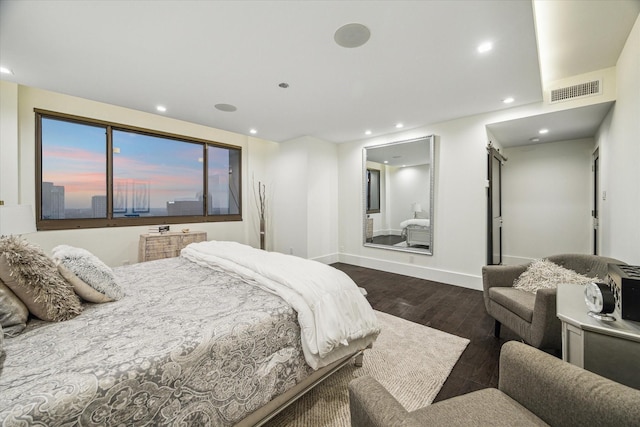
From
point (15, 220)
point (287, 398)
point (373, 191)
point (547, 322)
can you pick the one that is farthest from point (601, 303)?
point (373, 191)

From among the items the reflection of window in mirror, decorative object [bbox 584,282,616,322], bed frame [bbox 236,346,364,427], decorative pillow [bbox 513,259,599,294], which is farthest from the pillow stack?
the reflection of window in mirror

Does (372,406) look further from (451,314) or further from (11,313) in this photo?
(451,314)

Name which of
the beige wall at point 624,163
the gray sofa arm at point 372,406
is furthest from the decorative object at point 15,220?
the beige wall at point 624,163

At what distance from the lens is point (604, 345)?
1.08 meters

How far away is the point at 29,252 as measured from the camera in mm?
1340

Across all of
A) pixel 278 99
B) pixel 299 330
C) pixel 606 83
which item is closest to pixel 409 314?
pixel 299 330

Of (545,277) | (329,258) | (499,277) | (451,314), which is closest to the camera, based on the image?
(545,277)

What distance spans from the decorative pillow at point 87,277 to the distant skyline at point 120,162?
266cm

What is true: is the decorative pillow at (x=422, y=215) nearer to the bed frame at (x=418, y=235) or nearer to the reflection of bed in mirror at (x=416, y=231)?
the reflection of bed in mirror at (x=416, y=231)

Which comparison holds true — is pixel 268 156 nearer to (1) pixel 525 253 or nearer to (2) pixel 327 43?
(2) pixel 327 43

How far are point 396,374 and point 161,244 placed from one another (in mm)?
3791

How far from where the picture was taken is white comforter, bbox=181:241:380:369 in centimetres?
143

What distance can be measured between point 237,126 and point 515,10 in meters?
3.87

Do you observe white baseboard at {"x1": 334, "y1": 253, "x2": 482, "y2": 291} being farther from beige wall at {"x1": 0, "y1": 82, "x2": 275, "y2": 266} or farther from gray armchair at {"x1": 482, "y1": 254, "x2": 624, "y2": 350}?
beige wall at {"x1": 0, "y1": 82, "x2": 275, "y2": 266}
